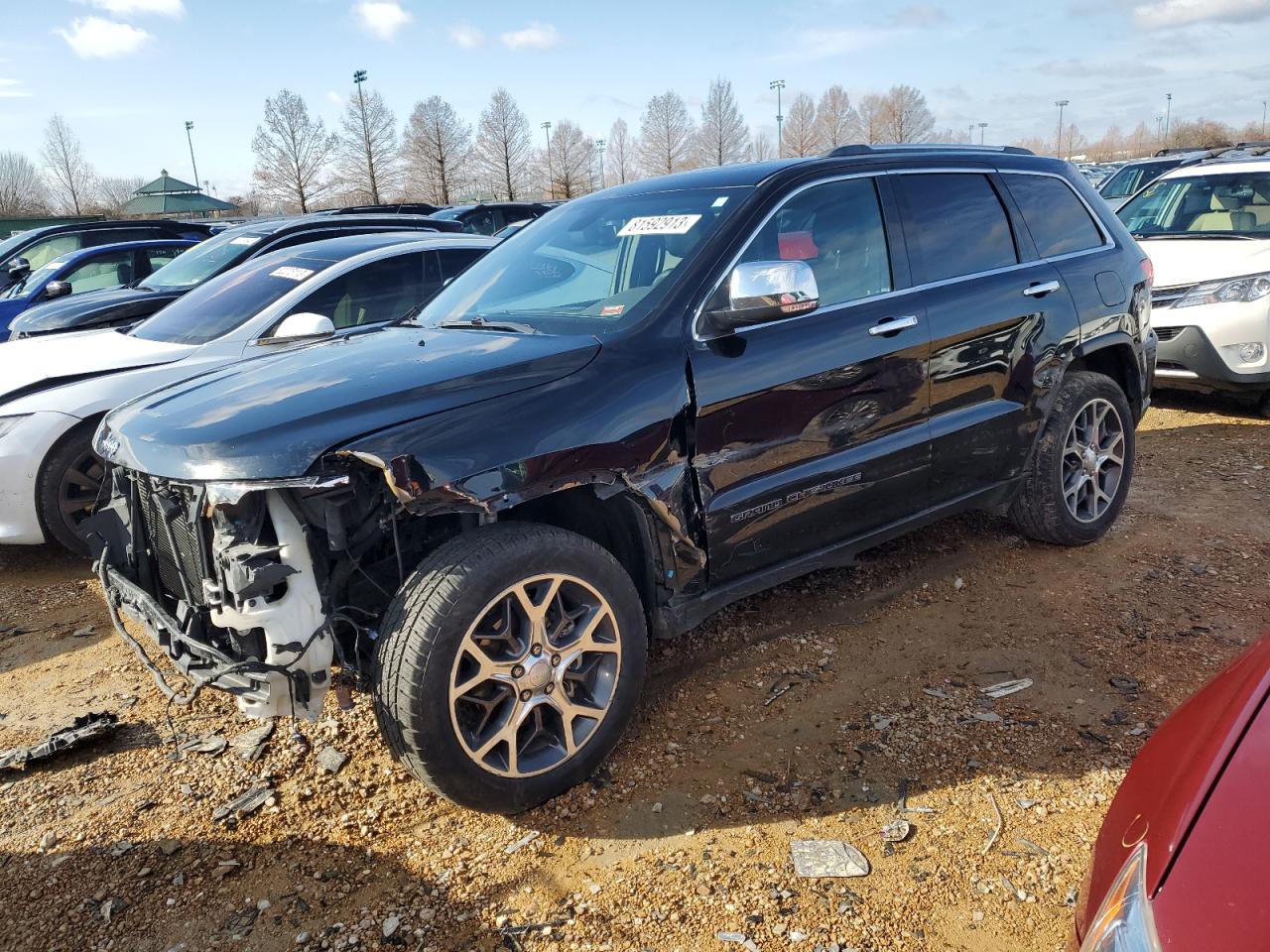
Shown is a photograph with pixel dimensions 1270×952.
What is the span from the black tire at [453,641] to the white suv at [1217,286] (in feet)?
20.0

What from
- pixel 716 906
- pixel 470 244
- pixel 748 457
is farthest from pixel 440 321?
pixel 470 244

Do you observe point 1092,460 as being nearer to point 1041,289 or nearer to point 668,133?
point 1041,289

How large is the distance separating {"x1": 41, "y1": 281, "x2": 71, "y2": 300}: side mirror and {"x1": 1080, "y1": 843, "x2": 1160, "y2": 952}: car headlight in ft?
33.8

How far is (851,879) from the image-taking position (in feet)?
8.26

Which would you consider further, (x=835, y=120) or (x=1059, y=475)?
(x=835, y=120)

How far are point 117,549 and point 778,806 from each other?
7.66ft

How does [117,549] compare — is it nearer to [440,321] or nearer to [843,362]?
[440,321]

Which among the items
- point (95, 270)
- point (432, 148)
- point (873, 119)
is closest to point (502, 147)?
point (432, 148)

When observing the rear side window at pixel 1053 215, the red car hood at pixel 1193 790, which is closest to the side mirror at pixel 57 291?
the rear side window at pixel 1053 215

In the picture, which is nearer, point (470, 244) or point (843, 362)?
point (843, 362)

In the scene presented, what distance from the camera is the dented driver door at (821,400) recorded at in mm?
3172

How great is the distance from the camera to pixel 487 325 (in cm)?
345

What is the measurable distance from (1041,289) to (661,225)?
1880mm

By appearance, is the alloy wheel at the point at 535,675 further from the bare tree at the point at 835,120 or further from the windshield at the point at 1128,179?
the bare tree at the point at 835,120
